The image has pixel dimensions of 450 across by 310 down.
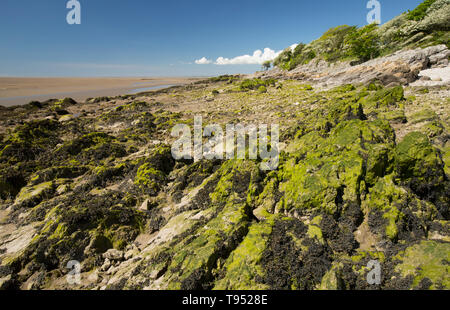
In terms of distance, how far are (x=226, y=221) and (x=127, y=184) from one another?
549cm

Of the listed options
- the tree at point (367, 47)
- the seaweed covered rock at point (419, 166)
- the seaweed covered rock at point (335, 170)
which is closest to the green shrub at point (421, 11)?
the tree at point (367, 47)

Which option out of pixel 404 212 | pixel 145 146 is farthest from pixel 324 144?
pixel 145 146

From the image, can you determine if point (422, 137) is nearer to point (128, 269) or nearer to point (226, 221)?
point (226, 221)

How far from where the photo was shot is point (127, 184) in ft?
27.1
